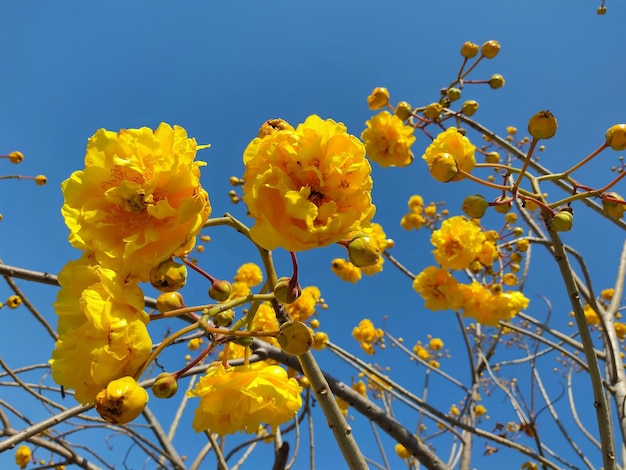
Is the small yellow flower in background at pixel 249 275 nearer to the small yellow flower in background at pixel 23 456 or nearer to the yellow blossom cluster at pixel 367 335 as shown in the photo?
the yellow blossom cluster at pixel 367 335

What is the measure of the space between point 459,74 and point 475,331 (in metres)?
3.49

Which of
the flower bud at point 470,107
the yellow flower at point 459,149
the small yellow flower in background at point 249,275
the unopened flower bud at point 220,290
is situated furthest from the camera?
the small yellow flower in background at point 249,275

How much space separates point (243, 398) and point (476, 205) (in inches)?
51.4

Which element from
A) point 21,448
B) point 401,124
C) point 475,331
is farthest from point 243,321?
point 21,448

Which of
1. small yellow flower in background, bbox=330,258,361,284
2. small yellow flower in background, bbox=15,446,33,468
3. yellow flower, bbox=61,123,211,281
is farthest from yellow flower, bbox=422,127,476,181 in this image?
small yellow flower in background, bbox=15,446,33,468

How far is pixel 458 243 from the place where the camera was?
3.44 metres

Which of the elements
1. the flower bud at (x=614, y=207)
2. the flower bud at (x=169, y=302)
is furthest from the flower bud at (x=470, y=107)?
the flower bud at (x=169, y=302)

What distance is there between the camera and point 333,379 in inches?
108

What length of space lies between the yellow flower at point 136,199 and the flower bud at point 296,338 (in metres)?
0.37

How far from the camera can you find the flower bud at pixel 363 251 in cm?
123

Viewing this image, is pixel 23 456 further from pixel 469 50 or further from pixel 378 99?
pixel 469 50

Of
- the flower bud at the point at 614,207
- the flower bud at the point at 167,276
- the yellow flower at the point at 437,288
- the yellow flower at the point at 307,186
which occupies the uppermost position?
the yellow flower at the point at 437,288

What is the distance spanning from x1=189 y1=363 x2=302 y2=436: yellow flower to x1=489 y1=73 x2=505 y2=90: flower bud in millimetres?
3297

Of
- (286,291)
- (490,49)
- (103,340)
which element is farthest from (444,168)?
(490,49)
